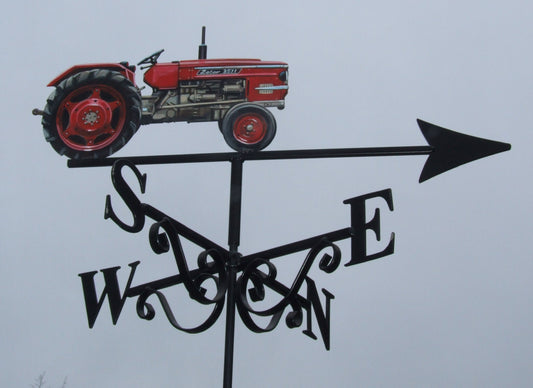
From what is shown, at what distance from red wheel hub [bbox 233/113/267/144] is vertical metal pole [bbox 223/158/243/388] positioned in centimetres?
14

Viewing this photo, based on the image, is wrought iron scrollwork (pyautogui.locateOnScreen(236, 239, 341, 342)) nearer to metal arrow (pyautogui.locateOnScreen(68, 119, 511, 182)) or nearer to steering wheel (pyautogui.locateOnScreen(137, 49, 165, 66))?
metal arrow (pyautogui.locateOnScreen(68, 119, 511, 182))

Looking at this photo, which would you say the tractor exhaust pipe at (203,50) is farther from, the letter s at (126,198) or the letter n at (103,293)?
the letter n at (103,293)

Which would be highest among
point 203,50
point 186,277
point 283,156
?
point 203,50

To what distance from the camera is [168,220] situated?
259cm

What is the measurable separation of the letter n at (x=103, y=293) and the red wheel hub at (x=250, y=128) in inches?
21.5

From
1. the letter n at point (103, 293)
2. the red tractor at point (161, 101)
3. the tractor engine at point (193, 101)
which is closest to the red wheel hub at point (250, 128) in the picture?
the red tractor at point (161, 101)

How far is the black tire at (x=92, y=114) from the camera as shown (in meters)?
2.82

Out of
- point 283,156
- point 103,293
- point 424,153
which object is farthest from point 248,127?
point 103,293

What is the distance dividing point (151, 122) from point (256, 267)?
0.72 metres

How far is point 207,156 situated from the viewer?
9.00 feet

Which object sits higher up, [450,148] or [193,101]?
[193,101]

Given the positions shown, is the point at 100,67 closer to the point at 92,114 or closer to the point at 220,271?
the point at 92,114

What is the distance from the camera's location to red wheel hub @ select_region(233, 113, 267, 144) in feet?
9.52

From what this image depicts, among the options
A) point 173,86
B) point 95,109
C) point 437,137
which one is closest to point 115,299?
point 95,109
